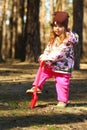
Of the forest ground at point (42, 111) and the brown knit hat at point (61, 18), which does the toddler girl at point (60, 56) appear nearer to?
the brown knit hat at point (61, 18)

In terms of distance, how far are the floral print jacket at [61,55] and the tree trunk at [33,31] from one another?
531 inches

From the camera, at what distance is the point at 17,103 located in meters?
8.07

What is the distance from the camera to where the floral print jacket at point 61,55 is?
756cm

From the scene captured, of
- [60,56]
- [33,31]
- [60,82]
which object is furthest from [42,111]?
[33,31]

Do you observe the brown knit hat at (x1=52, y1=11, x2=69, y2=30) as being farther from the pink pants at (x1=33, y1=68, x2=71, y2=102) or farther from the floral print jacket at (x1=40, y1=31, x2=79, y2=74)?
the pink pants at (x1=33, y1=68, x2=71, y2=102)

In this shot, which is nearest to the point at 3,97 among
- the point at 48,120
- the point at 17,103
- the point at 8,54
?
the point at 17,103

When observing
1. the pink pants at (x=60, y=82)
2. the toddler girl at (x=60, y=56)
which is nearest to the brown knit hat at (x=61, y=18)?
the toddler girl at (x=60, y=56)

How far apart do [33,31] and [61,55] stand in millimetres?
13719

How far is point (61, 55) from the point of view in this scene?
759 centimetres

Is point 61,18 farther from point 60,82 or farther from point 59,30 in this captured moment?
point 60,82

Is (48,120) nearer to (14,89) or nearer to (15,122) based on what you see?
(15,122)

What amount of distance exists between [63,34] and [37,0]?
13559 mm

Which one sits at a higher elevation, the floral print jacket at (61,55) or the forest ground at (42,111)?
the floral print jacket at (61,55)

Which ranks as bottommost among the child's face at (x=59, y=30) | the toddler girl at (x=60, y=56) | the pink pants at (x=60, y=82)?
the pink pants at (x=60, y=82)
